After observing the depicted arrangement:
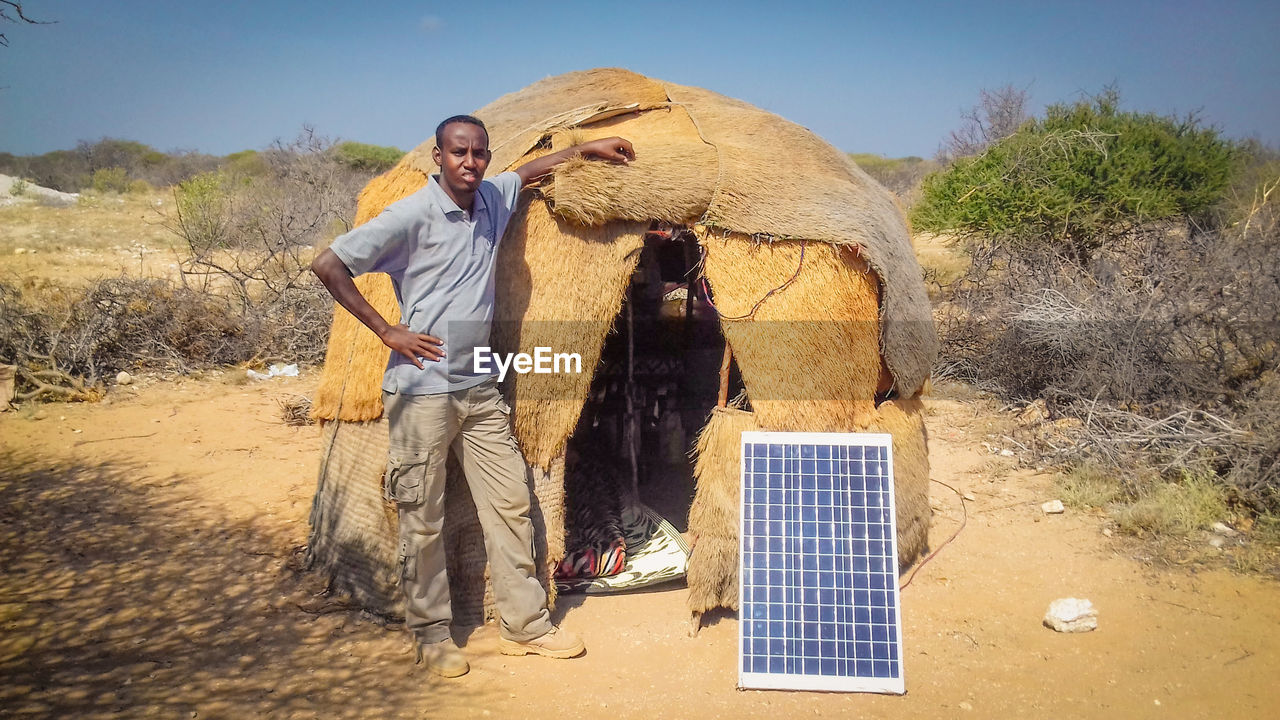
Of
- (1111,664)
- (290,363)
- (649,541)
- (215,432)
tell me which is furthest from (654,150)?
(290,363)

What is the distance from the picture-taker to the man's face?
3275 millimetres

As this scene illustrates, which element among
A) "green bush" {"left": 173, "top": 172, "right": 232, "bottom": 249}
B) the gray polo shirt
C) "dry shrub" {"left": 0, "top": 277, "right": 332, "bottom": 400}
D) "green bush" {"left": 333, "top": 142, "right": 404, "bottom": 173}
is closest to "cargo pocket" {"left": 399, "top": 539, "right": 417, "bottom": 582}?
the gray polo shirt

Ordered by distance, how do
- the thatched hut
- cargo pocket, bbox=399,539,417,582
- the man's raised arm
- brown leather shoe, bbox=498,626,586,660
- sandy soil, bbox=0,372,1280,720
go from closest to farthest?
sandy soil, bbox=0,372,1280,720 → cargo pocket, bbox=399,539,417,582 → brown leather shoe, bbox=498,626,586,660 → the man's raised arm → the thatched hut

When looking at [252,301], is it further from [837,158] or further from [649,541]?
[837,158]

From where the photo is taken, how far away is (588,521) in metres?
4.92

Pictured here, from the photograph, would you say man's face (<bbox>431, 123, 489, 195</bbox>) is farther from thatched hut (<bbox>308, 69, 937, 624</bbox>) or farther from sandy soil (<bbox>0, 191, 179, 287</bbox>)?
sandy soil (<bbox>0, 191, 179, 287</bbox>)

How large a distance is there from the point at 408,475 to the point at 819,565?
5.75 ft

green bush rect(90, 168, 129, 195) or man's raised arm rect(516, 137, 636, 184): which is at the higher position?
green bush rect(90, 168, 129, 195)

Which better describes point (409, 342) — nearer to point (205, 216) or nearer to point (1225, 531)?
point (1225, 531)

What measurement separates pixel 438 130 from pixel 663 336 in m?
3.32

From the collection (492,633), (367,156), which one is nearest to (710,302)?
(492,633)

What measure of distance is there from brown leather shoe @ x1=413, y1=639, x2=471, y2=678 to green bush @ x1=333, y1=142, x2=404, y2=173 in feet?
70.1

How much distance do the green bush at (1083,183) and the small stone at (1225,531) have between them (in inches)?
162

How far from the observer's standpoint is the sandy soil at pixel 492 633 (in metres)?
3.35
